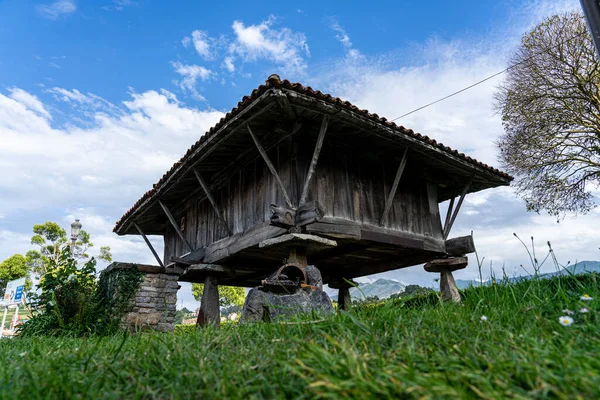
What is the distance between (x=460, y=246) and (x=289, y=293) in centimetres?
407

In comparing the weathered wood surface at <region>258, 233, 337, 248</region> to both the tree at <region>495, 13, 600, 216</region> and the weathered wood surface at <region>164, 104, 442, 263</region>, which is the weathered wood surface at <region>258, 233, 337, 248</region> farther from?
the tree at <region>495, 13, 600, 216</region>

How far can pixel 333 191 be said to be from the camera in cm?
658

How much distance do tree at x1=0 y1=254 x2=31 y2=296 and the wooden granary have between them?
26.6 metres

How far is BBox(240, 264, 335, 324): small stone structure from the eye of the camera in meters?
4.64

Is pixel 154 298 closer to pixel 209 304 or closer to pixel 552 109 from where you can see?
pixel 209 304

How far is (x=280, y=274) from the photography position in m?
5.33

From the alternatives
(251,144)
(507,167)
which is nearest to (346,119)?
(251,144)

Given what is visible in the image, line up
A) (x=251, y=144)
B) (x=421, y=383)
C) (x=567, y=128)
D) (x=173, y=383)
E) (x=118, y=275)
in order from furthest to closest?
(x=567, y=128)
(x=118, y=275)
(x=251, y=144)
(x=173, y=383)
(x=421, y=383)

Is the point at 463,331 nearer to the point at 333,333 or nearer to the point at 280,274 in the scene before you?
the point at 333,333

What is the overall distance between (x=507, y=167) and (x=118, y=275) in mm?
11959

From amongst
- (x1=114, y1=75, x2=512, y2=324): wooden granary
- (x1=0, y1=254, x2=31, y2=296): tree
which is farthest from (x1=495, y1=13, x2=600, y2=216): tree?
(x1=0, y1=254, x2=31, y2=296): tree

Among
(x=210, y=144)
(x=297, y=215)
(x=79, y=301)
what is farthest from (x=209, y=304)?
(x=297, y=215)

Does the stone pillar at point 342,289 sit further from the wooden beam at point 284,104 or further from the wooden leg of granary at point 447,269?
the wooden beam at point 284,104

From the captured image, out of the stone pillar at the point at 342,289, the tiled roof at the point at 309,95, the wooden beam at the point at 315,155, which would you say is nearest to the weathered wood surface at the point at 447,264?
the tiled roof at the point at 309,95
